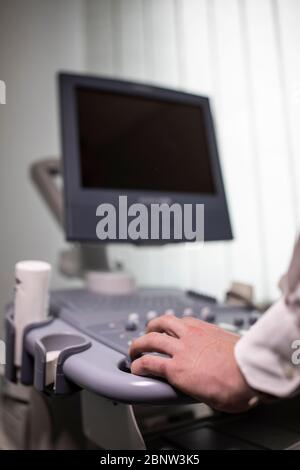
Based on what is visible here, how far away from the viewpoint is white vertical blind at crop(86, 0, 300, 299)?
42.0 inches

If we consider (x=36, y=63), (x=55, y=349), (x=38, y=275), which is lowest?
(x=55, y=349)

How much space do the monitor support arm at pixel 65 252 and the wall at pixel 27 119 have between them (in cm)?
30

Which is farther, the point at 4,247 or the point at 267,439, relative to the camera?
the point at 4,247

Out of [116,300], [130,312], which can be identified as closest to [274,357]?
[130,312]

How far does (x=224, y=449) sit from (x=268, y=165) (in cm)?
76

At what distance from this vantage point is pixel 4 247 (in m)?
1.42

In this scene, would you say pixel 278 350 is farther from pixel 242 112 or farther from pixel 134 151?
pixel 242 112

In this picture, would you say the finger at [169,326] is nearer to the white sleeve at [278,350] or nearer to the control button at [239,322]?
the white sleeve at [278,350]

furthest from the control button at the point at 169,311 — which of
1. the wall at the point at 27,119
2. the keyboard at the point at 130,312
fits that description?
the wall at the point at 27,119

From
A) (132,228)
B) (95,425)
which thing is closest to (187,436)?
(95,425)

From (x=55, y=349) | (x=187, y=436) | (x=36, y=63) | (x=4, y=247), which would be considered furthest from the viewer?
(x=36, y=63)

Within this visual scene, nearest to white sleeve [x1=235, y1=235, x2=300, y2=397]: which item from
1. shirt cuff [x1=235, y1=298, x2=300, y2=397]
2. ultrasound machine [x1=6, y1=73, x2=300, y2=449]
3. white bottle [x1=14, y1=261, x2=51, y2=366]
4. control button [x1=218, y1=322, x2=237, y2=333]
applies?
shirt cuff [x1=235, y1=298, x2=300, y2=397]

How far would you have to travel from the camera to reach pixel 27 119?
153cm

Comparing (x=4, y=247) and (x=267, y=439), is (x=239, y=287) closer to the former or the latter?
(x=267, y=439)
